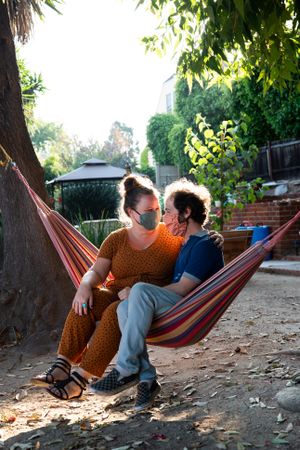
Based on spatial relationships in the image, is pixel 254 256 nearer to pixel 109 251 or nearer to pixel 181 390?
pixel 109 251

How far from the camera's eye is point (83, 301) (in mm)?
2732

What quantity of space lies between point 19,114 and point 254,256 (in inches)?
97.8

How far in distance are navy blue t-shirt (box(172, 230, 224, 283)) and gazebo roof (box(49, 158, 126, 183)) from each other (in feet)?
36.5

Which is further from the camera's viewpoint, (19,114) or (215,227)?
(215,227)

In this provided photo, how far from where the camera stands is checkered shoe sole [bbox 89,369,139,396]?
253 cm

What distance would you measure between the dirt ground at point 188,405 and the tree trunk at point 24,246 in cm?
29

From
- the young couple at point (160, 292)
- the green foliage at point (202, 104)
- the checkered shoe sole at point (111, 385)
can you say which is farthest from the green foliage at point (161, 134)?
the checkered shoe sole at point (111, 385)

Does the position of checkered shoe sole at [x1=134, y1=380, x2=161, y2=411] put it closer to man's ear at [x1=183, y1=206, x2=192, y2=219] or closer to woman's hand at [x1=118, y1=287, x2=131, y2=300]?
woman's hand at [x1=118, y1=287, x2=131, y2=300]

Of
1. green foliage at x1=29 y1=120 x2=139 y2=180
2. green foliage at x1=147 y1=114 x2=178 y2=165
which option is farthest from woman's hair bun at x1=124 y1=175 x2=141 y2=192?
green foliage at x1=29 y1=120 x2=139 y2=180

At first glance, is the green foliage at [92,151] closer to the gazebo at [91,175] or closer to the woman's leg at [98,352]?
the gazebo at [91,175]

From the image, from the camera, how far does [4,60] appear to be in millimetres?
4523

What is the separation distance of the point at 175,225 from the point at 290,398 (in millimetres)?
864

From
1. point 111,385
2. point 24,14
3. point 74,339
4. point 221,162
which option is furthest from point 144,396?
point 221,162

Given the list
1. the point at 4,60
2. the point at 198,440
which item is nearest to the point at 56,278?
the point at 4,60
